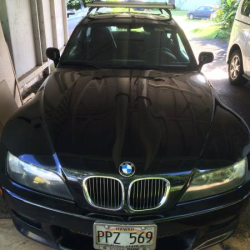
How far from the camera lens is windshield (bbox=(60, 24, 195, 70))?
9.95ft

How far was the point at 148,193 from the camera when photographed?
1702 mm

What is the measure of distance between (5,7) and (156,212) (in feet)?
12.0

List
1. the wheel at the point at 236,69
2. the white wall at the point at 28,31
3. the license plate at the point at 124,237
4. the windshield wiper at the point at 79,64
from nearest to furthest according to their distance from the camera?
the license plate at the point at 124,237 → the windshield wiper at the point at 79,64 → the white wall at the point at 28,31 → the wheel at the point at 236,69

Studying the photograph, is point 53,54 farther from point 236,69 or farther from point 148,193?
point 236,69

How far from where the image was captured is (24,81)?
15.5 ft

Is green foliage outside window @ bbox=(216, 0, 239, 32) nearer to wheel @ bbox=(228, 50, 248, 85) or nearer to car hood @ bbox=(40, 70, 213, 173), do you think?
wheel @ bbox=(228, 50, 248, 85)

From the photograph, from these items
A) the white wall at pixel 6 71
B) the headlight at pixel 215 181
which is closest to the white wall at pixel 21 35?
the white wall at pixel 6 71

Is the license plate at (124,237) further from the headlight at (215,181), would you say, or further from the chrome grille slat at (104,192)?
the headlight at (215,181)

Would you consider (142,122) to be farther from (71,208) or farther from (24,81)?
(24,81)

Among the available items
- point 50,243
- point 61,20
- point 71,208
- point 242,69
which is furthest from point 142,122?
point 61,20

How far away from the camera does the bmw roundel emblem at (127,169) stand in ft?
5.51

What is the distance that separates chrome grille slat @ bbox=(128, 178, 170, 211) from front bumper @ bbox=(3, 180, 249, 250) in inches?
2.4

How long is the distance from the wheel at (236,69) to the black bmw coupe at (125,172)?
12.7ft

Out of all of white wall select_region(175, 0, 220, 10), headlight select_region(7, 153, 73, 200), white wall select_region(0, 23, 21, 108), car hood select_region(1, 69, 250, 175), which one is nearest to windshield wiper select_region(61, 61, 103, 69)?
car hood select_region(1, 69, 250, 175)
